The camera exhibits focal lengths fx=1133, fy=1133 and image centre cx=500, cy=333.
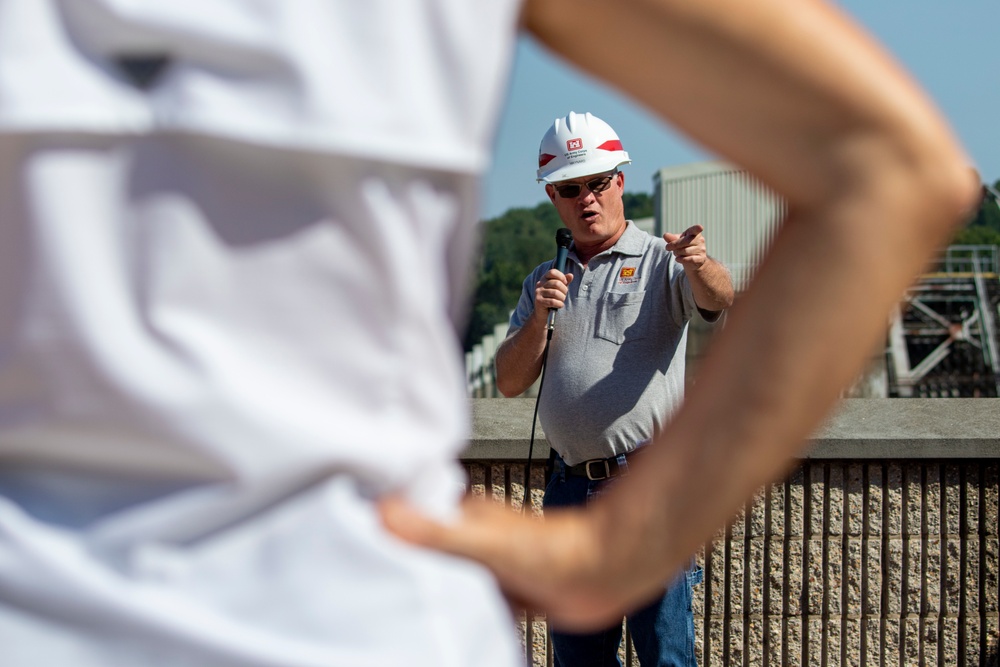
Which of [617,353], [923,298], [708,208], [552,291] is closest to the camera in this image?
[617,353]

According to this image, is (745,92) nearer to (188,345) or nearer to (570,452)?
(188,345)

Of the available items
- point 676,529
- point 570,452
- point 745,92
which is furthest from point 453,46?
point 570,452

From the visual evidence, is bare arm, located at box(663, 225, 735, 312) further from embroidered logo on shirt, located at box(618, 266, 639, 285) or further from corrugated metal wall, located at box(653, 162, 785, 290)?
corrugated metal wall, located at box(653, 162, 785, 290)

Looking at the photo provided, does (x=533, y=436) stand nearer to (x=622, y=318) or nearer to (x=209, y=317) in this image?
(x=622, y=318)

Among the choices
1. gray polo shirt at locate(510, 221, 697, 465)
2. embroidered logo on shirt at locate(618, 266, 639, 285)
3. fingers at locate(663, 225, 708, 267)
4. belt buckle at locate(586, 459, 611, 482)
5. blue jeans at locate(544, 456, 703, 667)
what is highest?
fingers at locate(663, 225, 708, 267)

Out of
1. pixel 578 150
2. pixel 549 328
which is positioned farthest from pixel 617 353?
pixel 578 150

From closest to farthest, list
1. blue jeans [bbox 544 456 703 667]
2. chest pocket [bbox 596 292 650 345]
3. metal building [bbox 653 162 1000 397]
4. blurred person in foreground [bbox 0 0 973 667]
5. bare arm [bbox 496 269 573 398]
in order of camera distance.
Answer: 1. blurred person in foreground [bbox 0 0 973 667]
2. blue jeans [bbox 544 456 703 667]
3. chest pocket [bbox 596 292 650 345]
4. bare arm [bbox 496 269 573 398]
5. metal building [bbox 653 162 1000 397]

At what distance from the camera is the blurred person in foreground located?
0.62 metres

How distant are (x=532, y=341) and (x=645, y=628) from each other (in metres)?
1.16

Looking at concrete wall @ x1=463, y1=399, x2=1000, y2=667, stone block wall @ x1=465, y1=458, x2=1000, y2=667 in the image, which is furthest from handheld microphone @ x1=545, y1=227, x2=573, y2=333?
stone block wall @ x1=465, y1=458, x2=1000, y2=667

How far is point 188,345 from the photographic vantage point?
2.07 feet

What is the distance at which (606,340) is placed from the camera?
427cm

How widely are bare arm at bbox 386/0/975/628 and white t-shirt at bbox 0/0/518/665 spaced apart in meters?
0.07

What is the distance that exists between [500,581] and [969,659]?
4.46 metres
